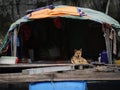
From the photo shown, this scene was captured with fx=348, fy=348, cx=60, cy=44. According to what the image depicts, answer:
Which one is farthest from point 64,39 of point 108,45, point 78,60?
point 108,45

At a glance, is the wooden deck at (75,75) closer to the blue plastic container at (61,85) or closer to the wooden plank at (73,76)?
the wooden plank at (73,76)

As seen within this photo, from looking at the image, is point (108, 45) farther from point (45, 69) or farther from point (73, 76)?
point (45, 69)

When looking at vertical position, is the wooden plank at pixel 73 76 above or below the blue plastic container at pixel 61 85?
above

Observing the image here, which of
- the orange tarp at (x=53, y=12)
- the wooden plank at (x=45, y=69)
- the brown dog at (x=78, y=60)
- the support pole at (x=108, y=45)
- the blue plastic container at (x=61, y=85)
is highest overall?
the orange tarp at (x=53, y=12)

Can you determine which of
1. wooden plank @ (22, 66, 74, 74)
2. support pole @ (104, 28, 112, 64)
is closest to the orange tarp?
support pole @ (104, 28, 112, 64)

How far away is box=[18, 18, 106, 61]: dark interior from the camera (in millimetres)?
12773

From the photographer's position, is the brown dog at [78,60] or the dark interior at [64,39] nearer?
the brown dog at [78,60]

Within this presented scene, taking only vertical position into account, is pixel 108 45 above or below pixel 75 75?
above

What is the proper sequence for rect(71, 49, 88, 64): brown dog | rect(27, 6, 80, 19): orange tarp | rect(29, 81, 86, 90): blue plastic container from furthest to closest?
1. rect(27, 6, 80, 19): orange tarp
2. rect(71, 49, 88, 64): brown dog
3. rect(29, 81, 86, 90): blue plastic container

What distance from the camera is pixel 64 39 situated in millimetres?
13219

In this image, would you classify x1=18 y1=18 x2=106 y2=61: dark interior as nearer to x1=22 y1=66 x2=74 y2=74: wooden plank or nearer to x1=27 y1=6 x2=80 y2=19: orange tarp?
x1=27 y1=6 x2=80 y2=19: orange tarp

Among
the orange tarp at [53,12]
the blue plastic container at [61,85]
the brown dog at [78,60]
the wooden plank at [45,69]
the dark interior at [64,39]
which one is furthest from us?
the dark interior at [64,39]

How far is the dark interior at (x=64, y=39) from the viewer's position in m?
12.8

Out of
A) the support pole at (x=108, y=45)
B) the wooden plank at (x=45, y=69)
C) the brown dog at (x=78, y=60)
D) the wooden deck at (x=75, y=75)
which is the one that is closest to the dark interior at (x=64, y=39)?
the brown dog at (x=78, y=60)
